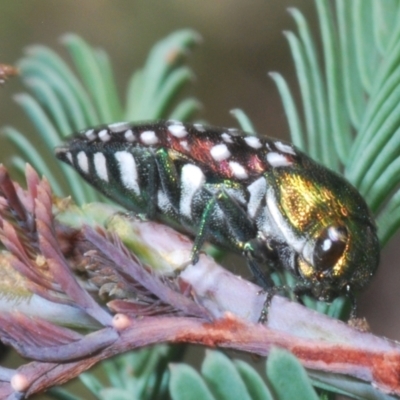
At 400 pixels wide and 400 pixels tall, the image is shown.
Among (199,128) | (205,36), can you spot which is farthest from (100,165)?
(205,36)

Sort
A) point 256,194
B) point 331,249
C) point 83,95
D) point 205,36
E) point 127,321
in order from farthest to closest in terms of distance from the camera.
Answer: point 205,36, point 83,95, point 256,194, point 331,249, point 127,321

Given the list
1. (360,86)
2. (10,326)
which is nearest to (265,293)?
(10,326)

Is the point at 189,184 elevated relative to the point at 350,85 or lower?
lower

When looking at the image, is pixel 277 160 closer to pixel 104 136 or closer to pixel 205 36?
pixel 104 136

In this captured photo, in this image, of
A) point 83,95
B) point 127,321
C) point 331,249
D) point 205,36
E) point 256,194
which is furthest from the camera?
point 205,36

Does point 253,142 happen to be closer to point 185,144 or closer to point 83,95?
point 185,144

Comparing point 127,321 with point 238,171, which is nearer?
point 127,321
